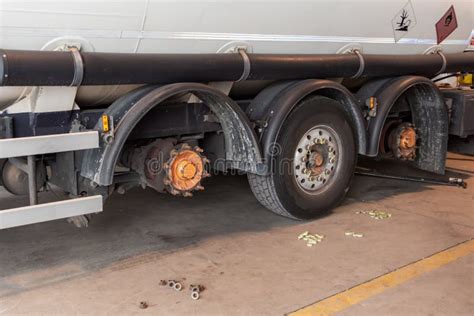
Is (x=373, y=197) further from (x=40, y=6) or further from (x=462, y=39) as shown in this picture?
(x=40, y=6)

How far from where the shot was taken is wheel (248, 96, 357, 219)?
495 centimetres

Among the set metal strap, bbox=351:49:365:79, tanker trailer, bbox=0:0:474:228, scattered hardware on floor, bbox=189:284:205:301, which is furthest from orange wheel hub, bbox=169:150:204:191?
metal strap, bbox=351:49:365:79

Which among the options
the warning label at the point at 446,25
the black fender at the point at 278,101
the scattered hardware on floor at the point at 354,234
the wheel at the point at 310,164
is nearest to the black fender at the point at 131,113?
the black fender at the point at 278,101

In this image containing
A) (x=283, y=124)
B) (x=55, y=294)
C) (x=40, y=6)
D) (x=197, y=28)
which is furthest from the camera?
(x=283, y=124)

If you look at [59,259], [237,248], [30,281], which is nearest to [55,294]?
[30,281]

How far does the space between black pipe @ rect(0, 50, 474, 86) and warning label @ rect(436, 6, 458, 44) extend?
0.42 metres

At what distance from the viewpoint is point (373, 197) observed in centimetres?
619

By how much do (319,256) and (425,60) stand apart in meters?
2.84

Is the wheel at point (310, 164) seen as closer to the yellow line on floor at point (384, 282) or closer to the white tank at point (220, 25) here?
the white tank at point (220, 25)

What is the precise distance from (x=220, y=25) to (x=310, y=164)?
1.63m

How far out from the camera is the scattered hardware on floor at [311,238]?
4.71 metres

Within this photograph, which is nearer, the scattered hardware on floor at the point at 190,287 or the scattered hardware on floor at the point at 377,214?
the scattered hardware on floor at the point at 190,287

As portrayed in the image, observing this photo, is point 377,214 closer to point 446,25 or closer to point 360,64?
point 360,64

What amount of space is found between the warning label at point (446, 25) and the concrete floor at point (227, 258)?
178cm
